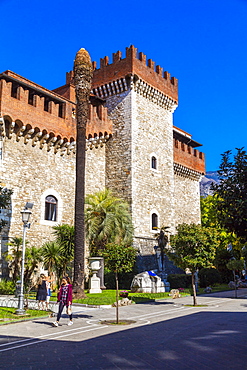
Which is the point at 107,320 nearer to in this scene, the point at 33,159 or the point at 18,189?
the point at 18,189

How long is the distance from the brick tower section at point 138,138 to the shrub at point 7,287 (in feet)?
29.8

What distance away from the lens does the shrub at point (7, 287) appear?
56.3ft

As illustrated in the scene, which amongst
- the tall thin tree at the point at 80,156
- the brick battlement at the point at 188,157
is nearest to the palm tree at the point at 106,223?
the tall thin tree at the point at 80,156

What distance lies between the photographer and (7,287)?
17359 millimetres

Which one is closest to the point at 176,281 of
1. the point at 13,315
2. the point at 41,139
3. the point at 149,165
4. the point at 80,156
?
the point at 149,165

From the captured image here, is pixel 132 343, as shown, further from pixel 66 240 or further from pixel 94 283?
pixel 94 283

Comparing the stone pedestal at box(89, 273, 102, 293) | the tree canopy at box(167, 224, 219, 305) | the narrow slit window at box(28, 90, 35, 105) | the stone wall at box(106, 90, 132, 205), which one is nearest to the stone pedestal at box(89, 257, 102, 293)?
the stone pedestal at box(89, 273, 102, 293)

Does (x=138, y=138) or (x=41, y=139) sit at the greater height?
(x=138, y=138)

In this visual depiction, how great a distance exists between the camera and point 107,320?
37.2ft

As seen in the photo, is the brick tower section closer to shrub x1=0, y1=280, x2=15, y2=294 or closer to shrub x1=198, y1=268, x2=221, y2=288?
shrub x1=198, y1=268, x2=221, y2=288

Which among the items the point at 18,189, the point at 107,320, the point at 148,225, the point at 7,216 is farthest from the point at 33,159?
the point at 107,320

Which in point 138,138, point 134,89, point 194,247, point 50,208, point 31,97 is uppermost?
point 134,89

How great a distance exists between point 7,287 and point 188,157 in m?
20.6

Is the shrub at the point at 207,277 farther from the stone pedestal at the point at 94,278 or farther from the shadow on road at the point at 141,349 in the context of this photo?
the shadow on road at the point at 141,349
